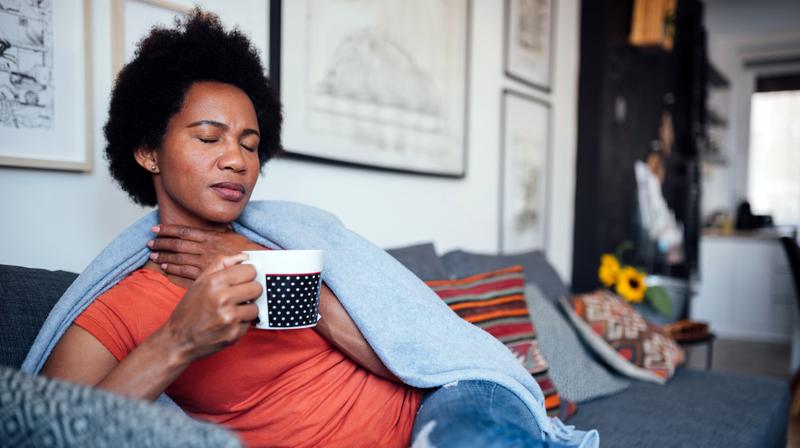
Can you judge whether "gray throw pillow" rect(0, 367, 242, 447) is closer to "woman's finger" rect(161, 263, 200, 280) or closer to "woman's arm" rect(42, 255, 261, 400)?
"woman's arm" rect(42, 255, 261, 400)

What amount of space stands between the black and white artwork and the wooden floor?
374cm

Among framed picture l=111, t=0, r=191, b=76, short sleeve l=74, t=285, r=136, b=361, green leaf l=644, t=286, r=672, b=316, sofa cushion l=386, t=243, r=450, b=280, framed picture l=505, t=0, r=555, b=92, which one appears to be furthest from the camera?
framed picture l=505, t=0, r=555, b=92

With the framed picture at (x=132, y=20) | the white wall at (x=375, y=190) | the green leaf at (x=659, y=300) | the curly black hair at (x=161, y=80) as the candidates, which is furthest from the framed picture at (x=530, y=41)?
the curly black hair at (x=161, y=80)

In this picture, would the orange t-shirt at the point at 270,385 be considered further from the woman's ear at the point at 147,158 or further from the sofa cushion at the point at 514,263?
the sofa cushion at the point at 514,263

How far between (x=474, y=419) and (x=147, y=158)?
752 millimetres

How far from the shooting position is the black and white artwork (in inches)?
46.6

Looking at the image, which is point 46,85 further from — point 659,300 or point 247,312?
point 659,300

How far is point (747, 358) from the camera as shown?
4.64 metres

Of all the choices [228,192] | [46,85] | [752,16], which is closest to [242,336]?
[228,192]

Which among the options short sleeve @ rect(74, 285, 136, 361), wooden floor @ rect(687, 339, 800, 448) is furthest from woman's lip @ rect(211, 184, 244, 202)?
wooden floor @ rect(687, 339, 800, 448)

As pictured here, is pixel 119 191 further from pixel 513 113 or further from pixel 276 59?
pixel 513 113

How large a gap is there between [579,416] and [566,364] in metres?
0.20

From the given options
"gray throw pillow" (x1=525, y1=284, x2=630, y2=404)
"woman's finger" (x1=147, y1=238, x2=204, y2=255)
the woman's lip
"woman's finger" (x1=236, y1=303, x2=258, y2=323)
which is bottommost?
"gray throw pillow" (x1=525, y1=284, x2=630, y2=404)

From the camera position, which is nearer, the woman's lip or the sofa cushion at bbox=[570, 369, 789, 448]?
the woman's lip
